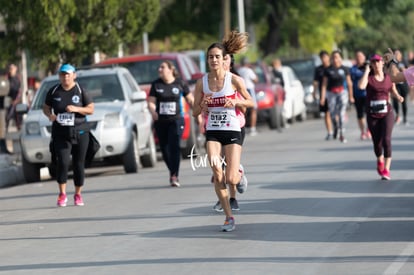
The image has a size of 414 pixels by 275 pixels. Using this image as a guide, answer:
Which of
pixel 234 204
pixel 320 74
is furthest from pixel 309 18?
pixel 234 204

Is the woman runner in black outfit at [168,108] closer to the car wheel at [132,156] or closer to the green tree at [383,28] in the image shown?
the car wheel at [132,156]

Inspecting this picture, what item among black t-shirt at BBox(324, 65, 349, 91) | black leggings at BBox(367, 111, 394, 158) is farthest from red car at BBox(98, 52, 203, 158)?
black leggings at BBox(367, 111, 394, 158)

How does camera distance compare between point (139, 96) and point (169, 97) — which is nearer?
point (169, 97)

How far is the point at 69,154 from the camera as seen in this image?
15977mm

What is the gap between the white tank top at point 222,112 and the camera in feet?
41.2

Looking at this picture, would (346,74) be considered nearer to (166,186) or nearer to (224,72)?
(166,186)

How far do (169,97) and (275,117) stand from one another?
15136 millimetres

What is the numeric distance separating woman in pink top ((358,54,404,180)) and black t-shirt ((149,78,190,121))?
2669 millimetres

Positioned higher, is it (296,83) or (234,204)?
(296,83)

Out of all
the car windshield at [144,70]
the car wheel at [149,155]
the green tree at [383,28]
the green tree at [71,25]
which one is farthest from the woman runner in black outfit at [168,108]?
the green tree at [383,28]

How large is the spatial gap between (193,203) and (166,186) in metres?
2.75

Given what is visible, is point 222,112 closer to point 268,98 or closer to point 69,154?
point 69,154

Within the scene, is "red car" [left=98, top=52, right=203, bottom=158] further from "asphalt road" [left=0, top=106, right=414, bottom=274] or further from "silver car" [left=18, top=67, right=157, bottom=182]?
"asphalt road" [left=0, top=106, right=414, bottom=274]

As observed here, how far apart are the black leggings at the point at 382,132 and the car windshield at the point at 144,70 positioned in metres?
7.48
